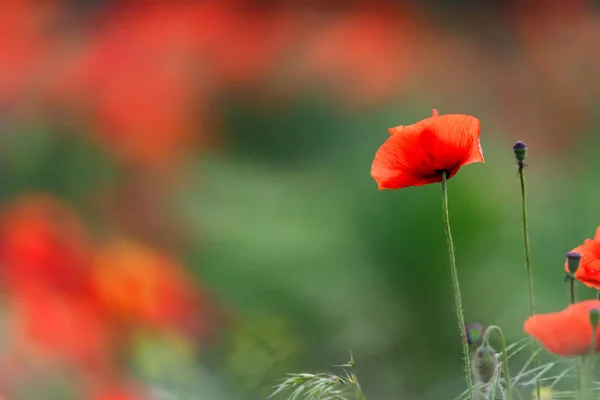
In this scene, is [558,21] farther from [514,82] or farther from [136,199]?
[136,199]

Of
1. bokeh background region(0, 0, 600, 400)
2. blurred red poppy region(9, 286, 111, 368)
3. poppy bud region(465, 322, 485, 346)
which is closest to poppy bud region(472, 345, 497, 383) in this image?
poppy bud region(465, 322, 485, 346)

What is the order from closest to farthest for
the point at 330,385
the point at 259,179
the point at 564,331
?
the point at 564,331, the point at 330,385, the point at 259,179

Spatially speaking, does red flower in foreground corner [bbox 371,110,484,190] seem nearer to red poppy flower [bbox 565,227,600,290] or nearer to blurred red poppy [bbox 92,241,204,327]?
red poppy flower [bbox 565,227,600,290]

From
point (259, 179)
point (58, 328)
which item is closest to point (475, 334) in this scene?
→ point (259, 179)

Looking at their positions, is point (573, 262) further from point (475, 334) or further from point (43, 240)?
point (43, 240)

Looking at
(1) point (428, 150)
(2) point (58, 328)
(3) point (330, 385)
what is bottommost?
(2) point (58, 328)

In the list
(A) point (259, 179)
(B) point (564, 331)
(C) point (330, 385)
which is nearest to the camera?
(B) point (564, 331)
